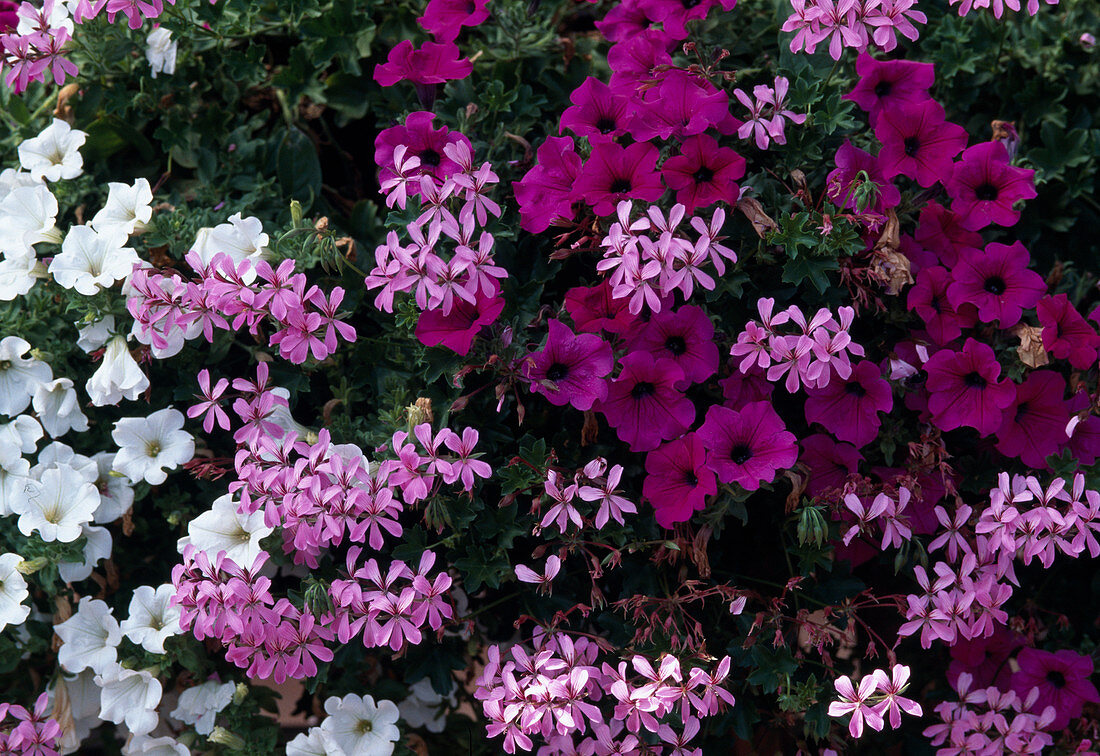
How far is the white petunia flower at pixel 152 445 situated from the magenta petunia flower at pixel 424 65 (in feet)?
1.52

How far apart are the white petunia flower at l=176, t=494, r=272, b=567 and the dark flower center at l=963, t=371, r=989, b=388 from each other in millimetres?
787

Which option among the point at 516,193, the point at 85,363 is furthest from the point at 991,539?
the point at 85,363

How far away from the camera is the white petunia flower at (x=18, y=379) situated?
3.76ft

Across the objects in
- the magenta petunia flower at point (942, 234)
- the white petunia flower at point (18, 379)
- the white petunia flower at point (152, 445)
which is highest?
the magenta petunia flower at point (942, 234)

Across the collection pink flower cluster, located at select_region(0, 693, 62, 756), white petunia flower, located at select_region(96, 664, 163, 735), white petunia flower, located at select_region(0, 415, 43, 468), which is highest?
white petunia flower, located at select_region(0, 415, 43, 468)

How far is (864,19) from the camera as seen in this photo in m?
1.04

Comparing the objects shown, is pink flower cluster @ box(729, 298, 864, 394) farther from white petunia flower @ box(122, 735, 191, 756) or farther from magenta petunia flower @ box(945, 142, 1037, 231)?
white petunia flower @ box(122, 735, 191, 756)

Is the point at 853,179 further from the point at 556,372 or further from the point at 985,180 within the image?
the point at 556,372

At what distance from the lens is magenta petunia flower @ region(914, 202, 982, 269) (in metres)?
1.13

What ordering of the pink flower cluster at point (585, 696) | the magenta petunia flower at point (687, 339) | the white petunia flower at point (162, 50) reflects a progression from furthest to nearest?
the white petunia flower at point (162, 50) → the magenta petunia flower at point (687, 339) → the pink flower cluster at point (585, 696)

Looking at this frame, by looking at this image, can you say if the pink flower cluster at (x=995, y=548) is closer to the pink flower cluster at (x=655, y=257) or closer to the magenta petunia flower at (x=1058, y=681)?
the magenta petunia flower at (x=1058, y=681)

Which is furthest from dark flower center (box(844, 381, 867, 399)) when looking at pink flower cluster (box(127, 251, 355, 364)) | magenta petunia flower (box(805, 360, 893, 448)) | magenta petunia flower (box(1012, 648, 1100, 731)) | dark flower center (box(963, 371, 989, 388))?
pink flower cluster (box(127, 251, 355, 364))

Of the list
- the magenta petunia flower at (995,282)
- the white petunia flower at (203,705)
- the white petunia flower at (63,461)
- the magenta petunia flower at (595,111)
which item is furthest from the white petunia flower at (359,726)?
the magenta petunia flower at (995,282)

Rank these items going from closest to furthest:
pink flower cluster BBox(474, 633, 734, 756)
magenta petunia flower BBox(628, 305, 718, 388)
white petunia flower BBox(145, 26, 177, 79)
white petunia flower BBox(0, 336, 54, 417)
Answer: pink flower cluster BBox(474, 633, 734, 756)
magenta petunia flower BBox(628, 305, 718, 388)
white petunia flower BBox(0, 336, 54, 417)
white petunia flower BBox(145, 26, 177, 79)
